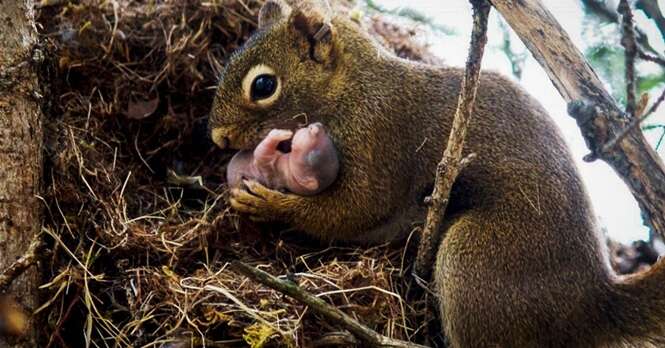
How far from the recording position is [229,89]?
13.3ft

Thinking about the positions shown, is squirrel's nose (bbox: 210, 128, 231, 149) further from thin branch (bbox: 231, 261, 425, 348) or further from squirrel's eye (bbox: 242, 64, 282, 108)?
thin branch (bbox: 231, 261, 425, 348)

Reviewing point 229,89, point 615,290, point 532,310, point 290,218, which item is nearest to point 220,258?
point 290,218

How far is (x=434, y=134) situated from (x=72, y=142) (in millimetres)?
1712

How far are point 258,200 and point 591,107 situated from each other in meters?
1.68

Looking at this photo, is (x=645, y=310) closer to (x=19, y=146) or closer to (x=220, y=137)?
(x=220, y=137)

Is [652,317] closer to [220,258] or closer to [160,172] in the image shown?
[220,258]

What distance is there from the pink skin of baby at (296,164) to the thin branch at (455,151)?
0.59 meters

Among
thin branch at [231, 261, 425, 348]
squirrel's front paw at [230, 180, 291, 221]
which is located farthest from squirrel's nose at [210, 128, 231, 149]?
thin branch at [231, 261, 425, 348]

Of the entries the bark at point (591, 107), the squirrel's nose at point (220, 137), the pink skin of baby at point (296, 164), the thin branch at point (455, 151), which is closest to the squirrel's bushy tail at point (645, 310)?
the bark at point (591, 107)

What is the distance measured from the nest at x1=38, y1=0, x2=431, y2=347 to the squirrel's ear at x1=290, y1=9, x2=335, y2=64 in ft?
2.30

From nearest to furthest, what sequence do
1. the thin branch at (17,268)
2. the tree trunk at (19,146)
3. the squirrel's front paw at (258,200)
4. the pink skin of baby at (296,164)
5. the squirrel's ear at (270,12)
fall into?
the thin branch at (17,268), the tree trunk at (19,146), the pink skin of baby at (296,164), the squirrel's front paw at (258,200), the squirrel's ear at (270,12)

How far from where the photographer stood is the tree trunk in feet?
10.4

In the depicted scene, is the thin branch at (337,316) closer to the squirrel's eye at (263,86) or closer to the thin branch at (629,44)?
the thin branch at (629,44)

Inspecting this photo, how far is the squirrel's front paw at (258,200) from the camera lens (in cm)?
388
